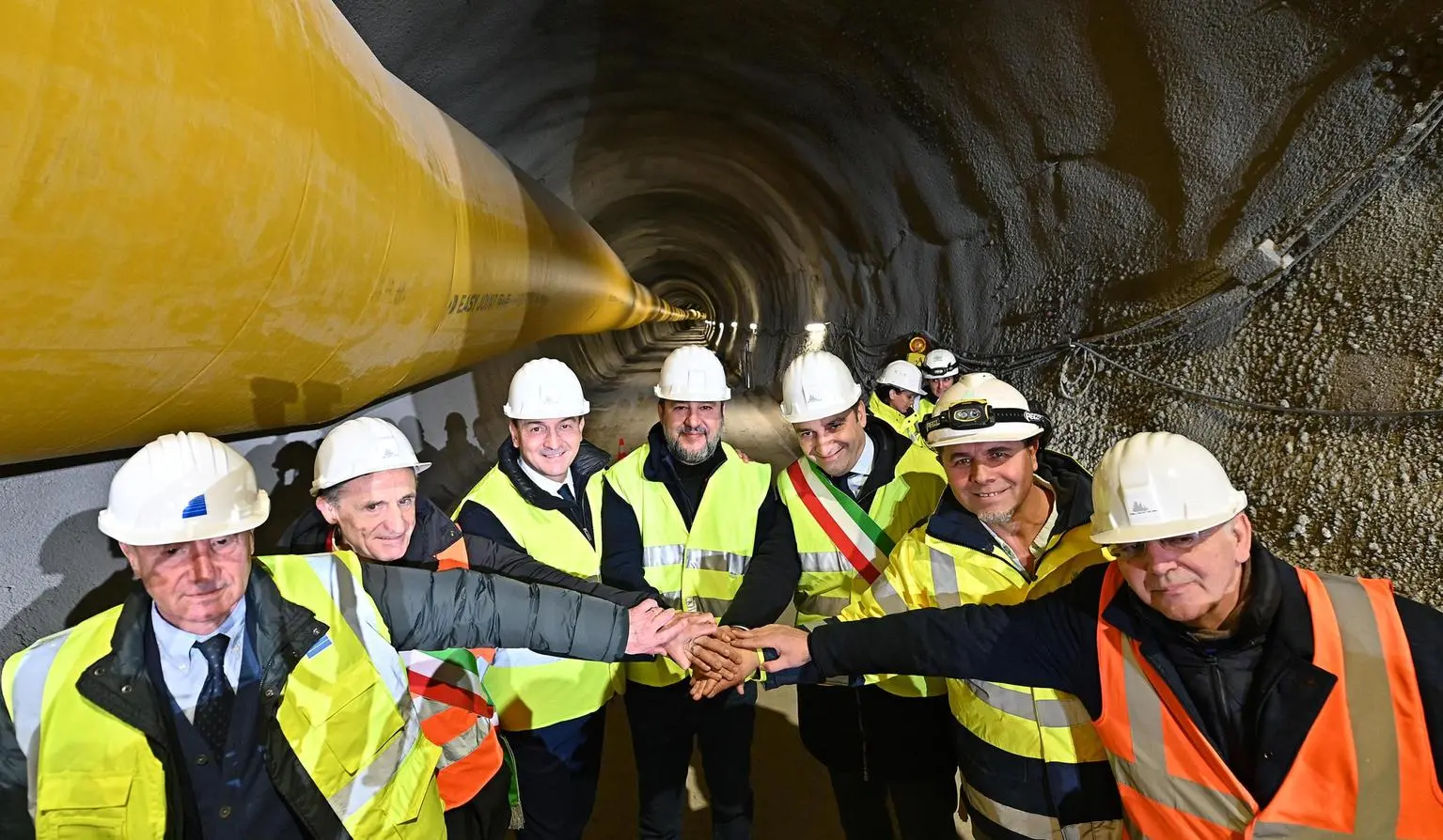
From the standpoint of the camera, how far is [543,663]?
236 centimetres

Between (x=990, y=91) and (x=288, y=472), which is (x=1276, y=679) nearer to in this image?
(x=288, y=472)

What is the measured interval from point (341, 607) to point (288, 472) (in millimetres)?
1942

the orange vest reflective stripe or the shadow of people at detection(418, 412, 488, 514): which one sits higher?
the shadow of people at detection(418, 412, 488, 514)

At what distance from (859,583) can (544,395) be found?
59.0 inches

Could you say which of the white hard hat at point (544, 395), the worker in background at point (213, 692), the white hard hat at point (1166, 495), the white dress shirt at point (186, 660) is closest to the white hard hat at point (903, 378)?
the white hard hat at point (544, 395)

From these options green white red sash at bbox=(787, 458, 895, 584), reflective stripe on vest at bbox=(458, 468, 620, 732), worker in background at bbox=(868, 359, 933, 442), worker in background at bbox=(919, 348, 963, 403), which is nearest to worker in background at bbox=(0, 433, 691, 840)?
reflective stripe on vest at bbox=(458, 468, 620, 732)

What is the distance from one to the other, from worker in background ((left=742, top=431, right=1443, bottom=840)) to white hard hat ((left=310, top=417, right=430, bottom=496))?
1.77 metres

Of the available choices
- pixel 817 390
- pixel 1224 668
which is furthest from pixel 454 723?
pixel 1224 668

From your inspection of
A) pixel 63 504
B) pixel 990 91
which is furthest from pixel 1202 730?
pixel 990 91

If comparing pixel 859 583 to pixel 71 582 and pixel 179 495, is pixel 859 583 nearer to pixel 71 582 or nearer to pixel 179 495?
pixel 179 495

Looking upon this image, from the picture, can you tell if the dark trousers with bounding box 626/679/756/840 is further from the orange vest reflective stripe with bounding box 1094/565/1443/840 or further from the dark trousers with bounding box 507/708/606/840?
the orange vest reflective stripe with bounding box 1094/565/1443/840

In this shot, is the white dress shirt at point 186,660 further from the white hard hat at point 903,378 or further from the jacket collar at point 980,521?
the white hard hat at point 903,378

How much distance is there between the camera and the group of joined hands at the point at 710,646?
82.4 inches

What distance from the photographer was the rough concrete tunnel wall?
2557mm
